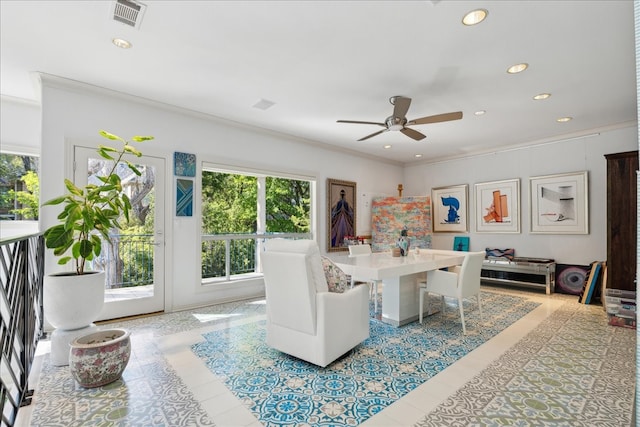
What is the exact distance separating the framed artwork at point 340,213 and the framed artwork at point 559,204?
127 inches

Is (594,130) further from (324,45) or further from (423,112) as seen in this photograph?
(324,45)

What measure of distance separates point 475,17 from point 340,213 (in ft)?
13.8

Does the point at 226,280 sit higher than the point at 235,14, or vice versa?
the point at 235,14

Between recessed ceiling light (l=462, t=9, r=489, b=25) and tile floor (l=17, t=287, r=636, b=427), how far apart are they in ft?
8.68

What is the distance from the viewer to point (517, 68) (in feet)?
9.82

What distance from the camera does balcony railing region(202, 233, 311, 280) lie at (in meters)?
4.98

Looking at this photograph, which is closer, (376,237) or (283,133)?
(283,133)

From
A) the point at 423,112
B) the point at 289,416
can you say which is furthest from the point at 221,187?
the point at 289,416

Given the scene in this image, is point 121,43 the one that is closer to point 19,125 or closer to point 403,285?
point 19,125

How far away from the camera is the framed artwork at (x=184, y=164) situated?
4.09 metres

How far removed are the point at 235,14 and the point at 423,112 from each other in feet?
9.14

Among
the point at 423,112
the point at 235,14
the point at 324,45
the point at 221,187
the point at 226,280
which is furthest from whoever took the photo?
the point at 221,187

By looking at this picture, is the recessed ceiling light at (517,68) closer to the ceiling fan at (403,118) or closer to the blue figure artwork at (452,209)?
the ceiling fan at (403,118)

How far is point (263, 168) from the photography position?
4969 millimetres
